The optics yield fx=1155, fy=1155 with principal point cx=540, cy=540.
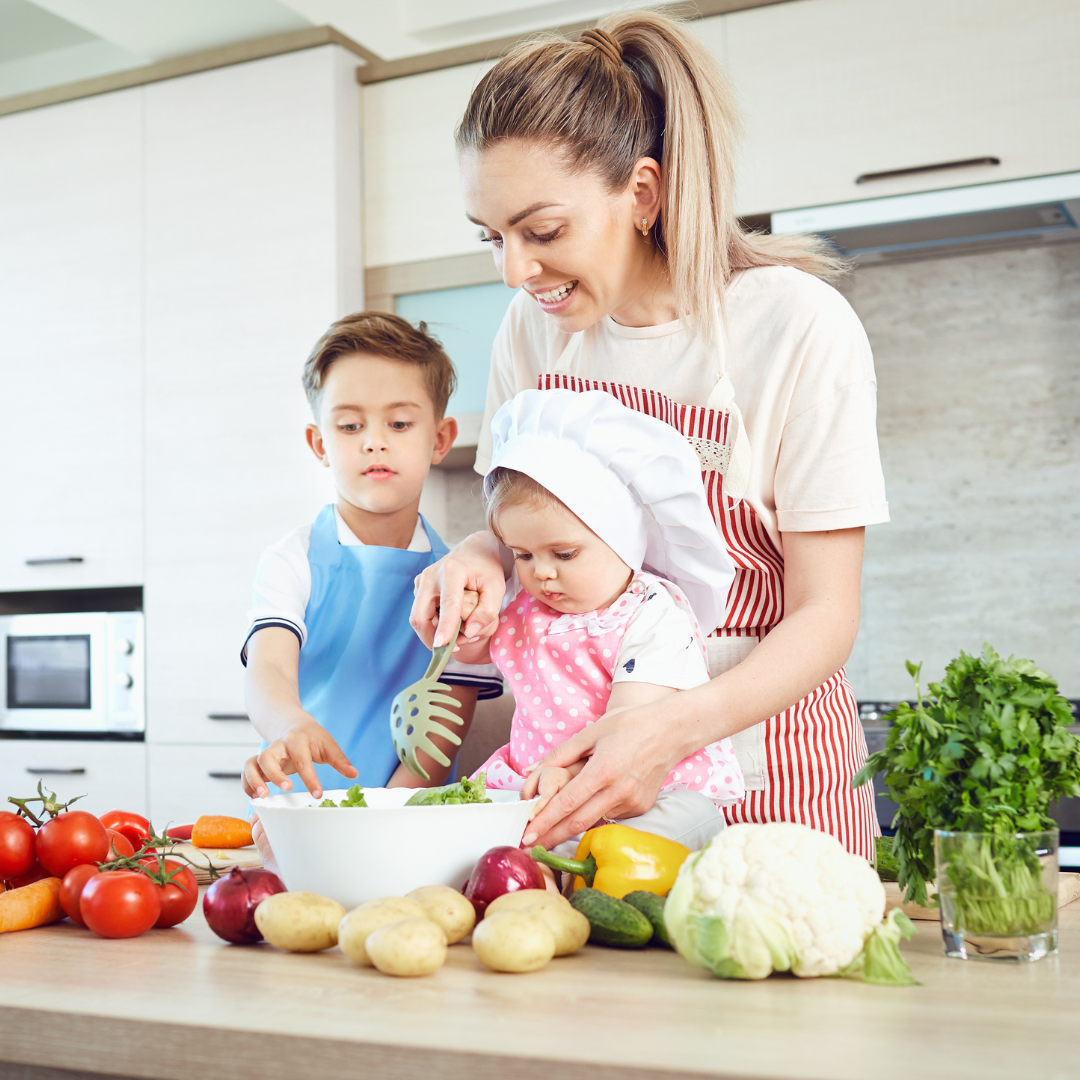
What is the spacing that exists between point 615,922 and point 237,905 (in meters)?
0.25

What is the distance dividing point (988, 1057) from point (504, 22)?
9.38ft

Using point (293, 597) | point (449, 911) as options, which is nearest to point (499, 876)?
point (449, 911)

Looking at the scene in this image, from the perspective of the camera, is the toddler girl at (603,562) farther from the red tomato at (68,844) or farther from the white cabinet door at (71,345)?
the white cabinet door at (71,345)

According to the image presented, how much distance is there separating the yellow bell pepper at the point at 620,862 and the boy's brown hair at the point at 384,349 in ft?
2.65

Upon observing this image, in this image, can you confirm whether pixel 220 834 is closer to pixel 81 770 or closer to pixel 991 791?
pixel 991 791

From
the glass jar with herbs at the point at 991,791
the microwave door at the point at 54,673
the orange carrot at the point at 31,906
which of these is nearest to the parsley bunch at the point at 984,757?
the glass jar with herbs at the point at 991,791

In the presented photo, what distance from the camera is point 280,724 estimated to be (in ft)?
3.92

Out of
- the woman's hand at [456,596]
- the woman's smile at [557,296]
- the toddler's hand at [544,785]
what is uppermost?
the woman's smile at [557,296]

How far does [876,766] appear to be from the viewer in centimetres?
73

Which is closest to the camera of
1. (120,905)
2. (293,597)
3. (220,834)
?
(120,905)

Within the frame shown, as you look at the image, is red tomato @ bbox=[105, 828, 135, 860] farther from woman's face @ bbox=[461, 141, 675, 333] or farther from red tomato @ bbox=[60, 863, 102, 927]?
woman's face @ bbox=[461, 141, 675, 333]

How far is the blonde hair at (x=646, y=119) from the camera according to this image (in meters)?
1.06

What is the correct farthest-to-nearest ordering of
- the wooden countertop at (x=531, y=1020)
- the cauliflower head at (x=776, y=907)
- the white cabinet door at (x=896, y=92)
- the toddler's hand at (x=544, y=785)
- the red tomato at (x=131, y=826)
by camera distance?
the white cabinet door at (x=896, y=92), the red tomato at (x=131, y=826), the toddler's hand at (x=544, y=785), the cauliflower head at (x=776, y=907), the wooden countertop at (x=531, y=1020)

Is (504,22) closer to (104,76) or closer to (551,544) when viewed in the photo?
(104,76)
